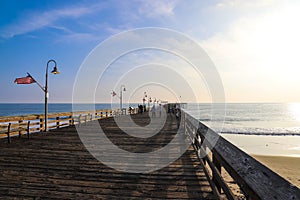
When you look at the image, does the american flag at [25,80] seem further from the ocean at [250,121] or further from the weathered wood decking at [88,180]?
the ocean at [250,121]

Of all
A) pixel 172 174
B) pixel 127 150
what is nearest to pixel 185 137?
pixel 127 150

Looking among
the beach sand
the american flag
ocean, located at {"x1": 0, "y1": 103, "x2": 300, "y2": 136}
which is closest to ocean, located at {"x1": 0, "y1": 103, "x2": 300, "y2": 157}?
ocean, located at {"x1": 0, "y1": 103, "x2": 300, "y2": 136}

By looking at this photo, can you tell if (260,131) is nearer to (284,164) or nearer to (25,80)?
(284,164)

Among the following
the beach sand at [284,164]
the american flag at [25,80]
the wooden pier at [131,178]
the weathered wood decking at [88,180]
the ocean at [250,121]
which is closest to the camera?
the wooden pier at [131,178]

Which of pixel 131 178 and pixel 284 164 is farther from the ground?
pixel 131 178

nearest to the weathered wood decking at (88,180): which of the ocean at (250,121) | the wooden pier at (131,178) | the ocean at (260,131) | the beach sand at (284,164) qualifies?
the wooden pier at (131,178)

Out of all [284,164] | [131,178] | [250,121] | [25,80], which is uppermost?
[25,80]

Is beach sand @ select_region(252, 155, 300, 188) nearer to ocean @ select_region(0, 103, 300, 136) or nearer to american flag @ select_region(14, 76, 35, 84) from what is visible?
ocean @ select_region(0, 103, 300, 136)

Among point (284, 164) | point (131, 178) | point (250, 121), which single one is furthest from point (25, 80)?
point (250, 121)

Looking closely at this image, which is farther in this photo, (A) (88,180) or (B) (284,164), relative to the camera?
(B) (284,164)

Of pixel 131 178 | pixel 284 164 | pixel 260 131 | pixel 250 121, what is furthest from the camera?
pixel 250 121

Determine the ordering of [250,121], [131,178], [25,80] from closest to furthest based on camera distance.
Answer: [131,178]
[25,80]
[250,121]

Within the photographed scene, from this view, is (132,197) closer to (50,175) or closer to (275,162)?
(50,175)

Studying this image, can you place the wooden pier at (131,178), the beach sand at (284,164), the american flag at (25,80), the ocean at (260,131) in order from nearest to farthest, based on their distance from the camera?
the wooden pier at (131,178) < the beach sand at (284,164) < the american flag at (25,80) < the ocean at (260,131)
